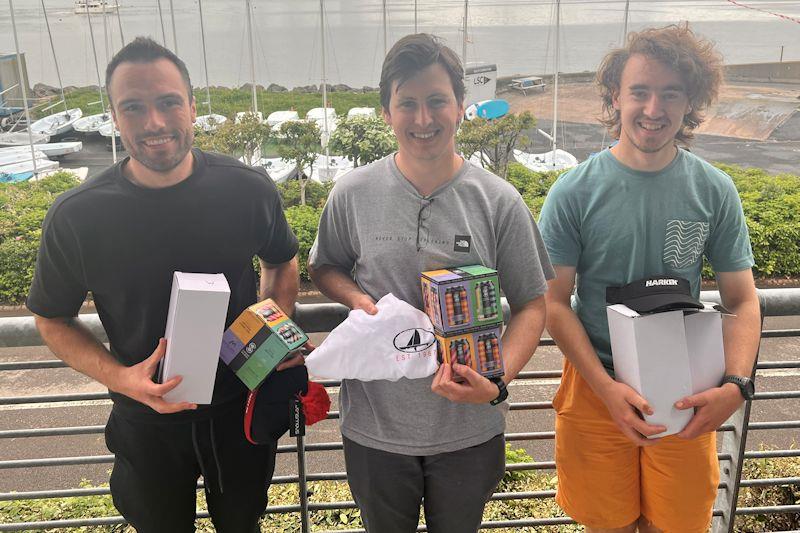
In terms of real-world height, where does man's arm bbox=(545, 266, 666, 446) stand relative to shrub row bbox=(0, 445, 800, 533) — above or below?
above

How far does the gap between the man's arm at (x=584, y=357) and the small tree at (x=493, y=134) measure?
14.1 metres

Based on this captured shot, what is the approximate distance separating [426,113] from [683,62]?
80 centimetres

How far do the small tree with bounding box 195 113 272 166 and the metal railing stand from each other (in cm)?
1379

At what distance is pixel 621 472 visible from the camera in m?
2.08

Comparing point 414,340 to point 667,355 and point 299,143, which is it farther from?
point 299,143

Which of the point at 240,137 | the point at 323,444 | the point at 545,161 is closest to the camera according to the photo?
the point at 323,444

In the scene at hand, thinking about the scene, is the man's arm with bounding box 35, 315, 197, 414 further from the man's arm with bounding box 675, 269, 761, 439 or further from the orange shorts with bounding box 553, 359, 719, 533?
the man's arm with bounding box 675, 269, 761, 439

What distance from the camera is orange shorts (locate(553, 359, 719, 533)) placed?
6.64 ft

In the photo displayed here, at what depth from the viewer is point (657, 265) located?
1.98 metres

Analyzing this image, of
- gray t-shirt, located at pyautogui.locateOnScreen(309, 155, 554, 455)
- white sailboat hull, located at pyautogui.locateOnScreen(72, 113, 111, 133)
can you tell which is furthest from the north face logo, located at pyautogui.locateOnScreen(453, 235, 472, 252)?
white sailboat hull, located at pyautogui.locateOnScreen(72, 113, 111, 133)

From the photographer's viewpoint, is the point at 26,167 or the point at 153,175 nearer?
the point at 153,175

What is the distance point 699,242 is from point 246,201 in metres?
1.36

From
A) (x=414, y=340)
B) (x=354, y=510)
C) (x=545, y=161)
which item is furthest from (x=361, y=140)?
(x=414, y=340)

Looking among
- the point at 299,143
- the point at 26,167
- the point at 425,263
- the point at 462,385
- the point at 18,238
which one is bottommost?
the point at 26,167
